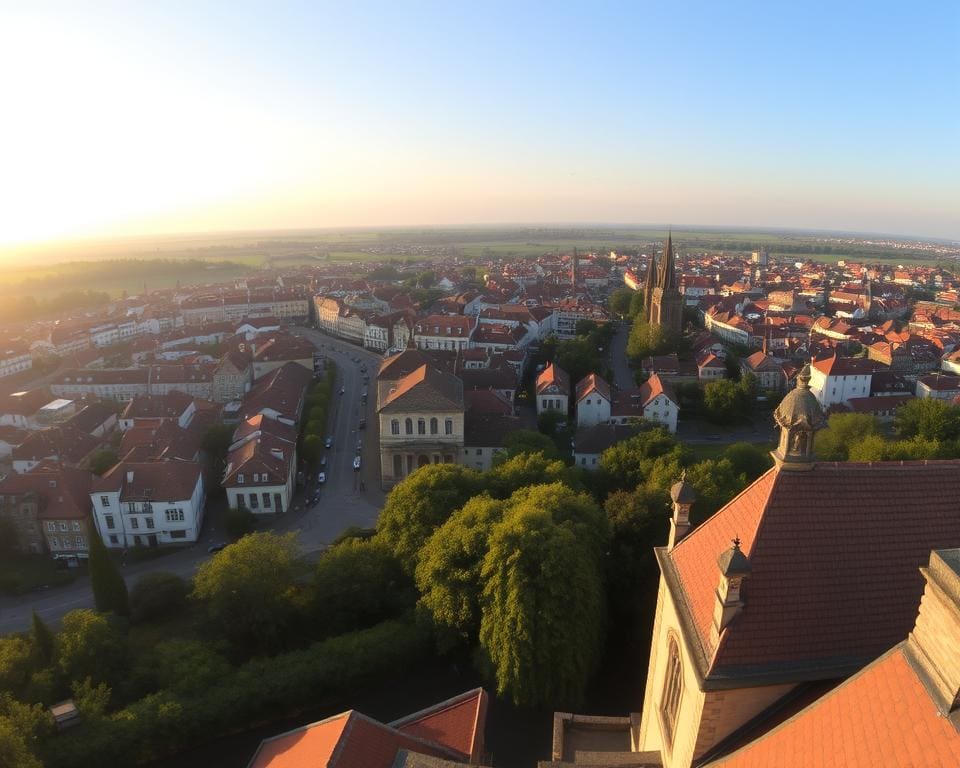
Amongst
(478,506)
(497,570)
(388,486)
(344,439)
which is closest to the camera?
(497,570)

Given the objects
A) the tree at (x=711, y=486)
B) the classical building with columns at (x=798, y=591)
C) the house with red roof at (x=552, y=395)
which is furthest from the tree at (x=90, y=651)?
the house with red roof at (x=552, y=395)

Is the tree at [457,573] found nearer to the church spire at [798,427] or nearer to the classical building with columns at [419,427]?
the church spire at [798,427]

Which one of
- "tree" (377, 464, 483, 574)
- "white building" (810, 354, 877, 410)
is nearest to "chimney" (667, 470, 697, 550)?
"tree" (377, 464, 483, 574)

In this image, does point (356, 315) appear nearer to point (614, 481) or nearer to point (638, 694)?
point (614, 481)

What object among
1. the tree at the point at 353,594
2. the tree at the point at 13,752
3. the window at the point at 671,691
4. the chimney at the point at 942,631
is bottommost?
the tree at the point at 353,594

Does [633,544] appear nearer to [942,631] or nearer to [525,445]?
[525,445]

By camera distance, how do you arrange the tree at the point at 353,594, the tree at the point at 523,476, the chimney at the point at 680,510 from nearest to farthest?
the chimney at the point at 680,510 → the tree at the point at 353,594 → the tree at the point at 523,476

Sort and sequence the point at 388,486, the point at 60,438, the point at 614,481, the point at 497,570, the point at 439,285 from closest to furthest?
1. the point at 497,570
2. the point at 614,481
3. the point at 388,486
4. the point at 60,438
5. the point at 439,285

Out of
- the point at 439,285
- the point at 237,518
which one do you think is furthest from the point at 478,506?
the point at 439,285
